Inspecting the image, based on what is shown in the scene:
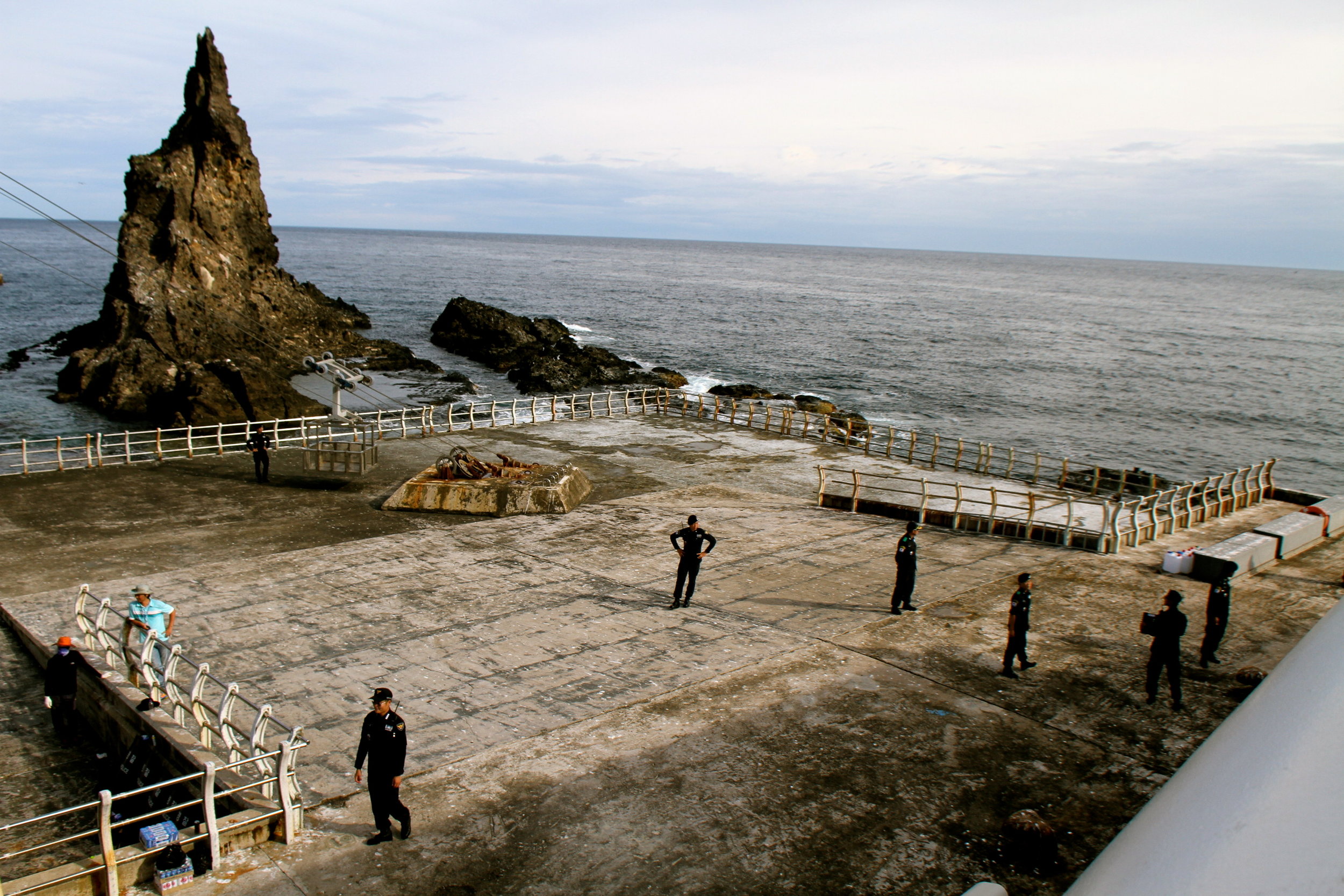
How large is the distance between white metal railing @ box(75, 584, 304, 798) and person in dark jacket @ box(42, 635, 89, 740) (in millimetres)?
529

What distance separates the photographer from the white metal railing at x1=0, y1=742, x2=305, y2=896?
21.1 ft

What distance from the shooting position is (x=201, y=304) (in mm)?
51750

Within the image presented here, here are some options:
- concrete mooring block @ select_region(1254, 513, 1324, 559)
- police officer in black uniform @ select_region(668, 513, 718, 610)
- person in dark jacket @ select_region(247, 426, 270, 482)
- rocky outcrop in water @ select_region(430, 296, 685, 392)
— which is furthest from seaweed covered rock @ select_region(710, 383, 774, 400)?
police officer in black uniform @ select_region(668, 513, 718, 610)

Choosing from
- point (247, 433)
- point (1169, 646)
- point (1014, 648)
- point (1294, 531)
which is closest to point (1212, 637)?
point (1169, 646)

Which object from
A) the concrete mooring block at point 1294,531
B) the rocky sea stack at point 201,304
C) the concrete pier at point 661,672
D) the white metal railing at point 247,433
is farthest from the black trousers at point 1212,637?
the rocky sea stack at point 201,304

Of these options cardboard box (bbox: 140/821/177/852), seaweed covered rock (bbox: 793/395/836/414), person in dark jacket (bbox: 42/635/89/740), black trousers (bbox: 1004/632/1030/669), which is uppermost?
black trousers (bbox: 1004/632/1030/669)

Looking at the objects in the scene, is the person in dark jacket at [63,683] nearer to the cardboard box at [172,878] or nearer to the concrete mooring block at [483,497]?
the cardboard box at [172,878]

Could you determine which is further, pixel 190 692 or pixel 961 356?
pixel 961 356

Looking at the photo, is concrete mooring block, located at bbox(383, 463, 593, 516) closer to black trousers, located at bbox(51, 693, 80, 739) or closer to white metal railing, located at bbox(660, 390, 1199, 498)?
black trousers, located at bbox(51, 693, 80, 739)

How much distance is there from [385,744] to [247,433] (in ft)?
56.3

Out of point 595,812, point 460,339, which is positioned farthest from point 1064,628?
point 460,339

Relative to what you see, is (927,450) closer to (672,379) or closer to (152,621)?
(672,379)

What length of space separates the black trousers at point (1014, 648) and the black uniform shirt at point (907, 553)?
2050 mm

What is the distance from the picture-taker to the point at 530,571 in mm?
14945
